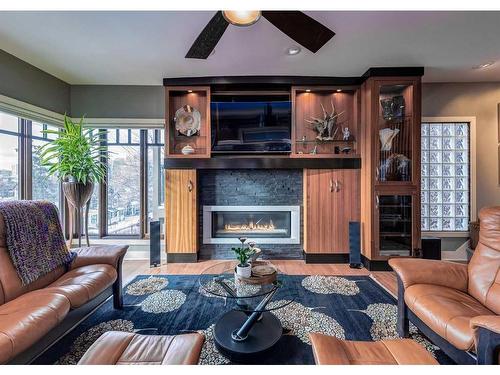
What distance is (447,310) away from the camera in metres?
1.46

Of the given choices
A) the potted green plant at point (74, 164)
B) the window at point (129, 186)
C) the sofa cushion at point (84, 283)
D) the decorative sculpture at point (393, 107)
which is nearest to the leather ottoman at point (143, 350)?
the sofa cushion at point (84, 283)

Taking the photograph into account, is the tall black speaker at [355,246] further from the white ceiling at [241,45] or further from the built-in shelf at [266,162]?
the white ceiling at [241,45]

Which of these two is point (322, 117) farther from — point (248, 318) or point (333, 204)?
point (248, 318)

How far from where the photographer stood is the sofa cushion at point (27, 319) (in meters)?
1.21

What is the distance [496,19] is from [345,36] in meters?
1.28

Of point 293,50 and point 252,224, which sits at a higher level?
point 293,50

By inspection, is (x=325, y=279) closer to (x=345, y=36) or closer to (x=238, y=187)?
(x=238, y=187)

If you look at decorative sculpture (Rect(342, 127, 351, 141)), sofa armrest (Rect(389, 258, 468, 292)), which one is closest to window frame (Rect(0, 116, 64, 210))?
decorative sculpture (Rect(342, 127, 351, 141))

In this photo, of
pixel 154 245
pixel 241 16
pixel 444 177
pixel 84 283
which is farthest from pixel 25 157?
pixel 444 177

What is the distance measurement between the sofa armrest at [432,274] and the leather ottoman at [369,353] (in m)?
0.69

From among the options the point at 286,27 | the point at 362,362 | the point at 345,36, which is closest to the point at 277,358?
the point at 362,362

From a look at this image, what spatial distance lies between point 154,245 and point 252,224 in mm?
1481

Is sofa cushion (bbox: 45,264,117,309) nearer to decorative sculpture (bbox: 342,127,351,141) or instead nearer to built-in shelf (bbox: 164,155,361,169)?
built-in shelf (bbox: 164,155,361,169)

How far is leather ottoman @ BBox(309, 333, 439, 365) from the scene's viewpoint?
1.10 meters
